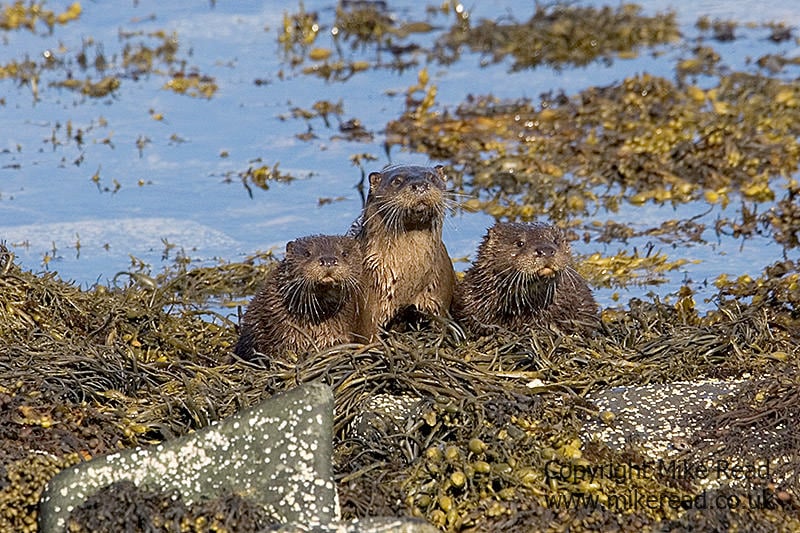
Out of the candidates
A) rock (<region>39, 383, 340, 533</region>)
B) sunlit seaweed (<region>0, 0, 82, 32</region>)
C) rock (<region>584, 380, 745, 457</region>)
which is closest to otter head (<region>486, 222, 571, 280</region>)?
rock (<region>584, 380, 745, 457</region>)

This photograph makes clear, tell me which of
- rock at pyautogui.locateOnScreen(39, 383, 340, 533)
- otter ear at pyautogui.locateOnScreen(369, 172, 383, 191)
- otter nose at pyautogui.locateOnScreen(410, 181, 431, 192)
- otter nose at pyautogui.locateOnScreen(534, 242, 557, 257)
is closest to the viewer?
rock at pyautogui.locateOnScreen(39, 383, 340, 533)

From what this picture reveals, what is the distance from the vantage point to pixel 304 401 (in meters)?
4.57

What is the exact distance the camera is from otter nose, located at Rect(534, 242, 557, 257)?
5840 mm

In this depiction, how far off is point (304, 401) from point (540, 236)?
1.73 metres

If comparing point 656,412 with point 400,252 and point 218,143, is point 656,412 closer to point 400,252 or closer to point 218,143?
point 400,252

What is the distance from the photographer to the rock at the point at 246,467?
4.41 meters

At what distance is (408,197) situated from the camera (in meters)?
6.03

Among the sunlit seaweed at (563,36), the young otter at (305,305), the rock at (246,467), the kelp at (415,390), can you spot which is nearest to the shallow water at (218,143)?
the sunlit seaweed at (563,36)

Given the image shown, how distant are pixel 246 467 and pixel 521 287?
6.14 feet

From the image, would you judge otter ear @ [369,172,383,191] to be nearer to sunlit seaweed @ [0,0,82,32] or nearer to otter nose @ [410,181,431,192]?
otter nose @ [410,181,431,192]

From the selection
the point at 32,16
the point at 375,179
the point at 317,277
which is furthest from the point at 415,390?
the point at 32,16

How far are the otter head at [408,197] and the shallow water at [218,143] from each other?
5.99 ft

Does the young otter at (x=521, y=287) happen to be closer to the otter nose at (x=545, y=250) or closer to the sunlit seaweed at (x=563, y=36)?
the otter nose at (x=545, y=250)

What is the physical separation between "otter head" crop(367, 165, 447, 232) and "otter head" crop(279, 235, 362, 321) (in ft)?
1.05
